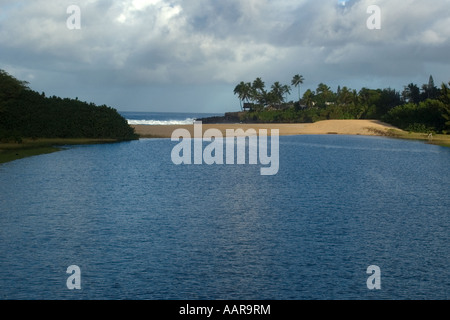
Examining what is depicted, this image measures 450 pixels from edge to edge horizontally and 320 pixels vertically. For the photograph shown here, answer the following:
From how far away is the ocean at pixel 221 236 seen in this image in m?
17.9

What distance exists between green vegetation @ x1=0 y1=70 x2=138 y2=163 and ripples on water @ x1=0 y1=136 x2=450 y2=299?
3410 centimetres

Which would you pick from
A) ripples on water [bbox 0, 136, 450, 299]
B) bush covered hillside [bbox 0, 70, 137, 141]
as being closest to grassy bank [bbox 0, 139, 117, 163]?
bush covered hillside [bbox 0, 70, 137, 141]

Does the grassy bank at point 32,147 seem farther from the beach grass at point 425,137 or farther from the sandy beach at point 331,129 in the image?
the beach grass at point 425,137

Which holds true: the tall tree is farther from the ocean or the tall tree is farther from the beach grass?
the ocean

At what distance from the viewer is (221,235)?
959 inches

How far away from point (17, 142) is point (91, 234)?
49.1 m

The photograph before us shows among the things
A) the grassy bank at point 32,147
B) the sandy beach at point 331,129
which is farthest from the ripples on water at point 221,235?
the sandy beach at point 331,129

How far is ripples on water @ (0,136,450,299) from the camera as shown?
58.9 feet

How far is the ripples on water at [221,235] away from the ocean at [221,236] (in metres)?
0.06

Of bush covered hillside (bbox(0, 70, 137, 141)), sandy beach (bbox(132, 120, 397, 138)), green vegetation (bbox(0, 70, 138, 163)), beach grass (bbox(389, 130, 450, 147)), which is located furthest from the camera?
sandy beach (bbox(132, 120, 397, 138))
